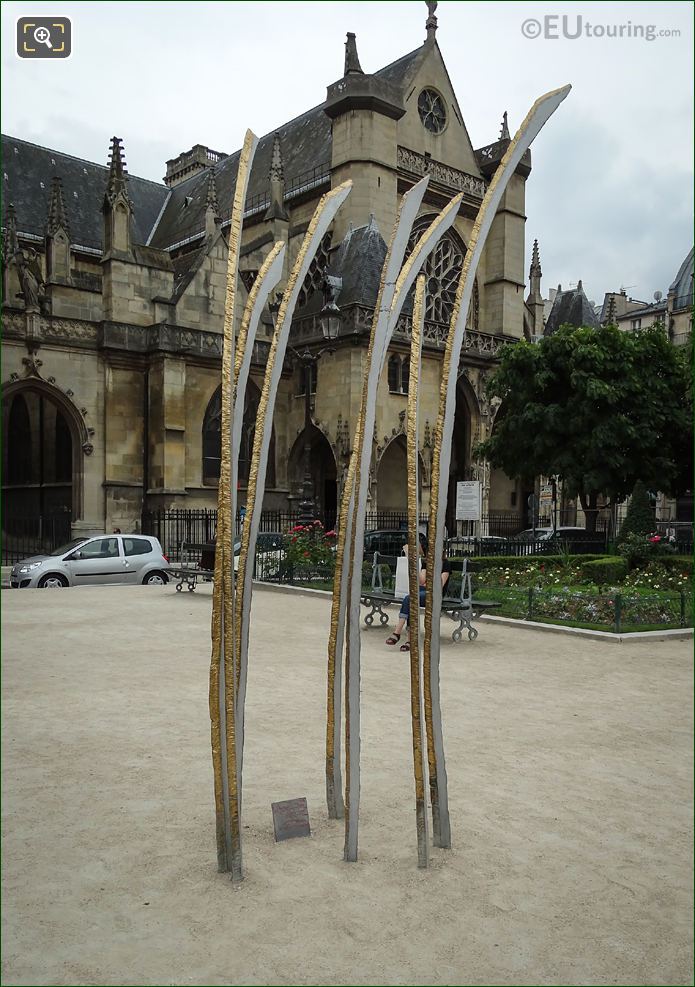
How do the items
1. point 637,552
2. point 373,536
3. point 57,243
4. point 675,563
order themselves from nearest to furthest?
point 675,563 < point 637,552 < point 373,536 < point 57,243

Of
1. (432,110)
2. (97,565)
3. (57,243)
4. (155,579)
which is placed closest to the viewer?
(97,565)

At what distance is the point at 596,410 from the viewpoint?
78.3 ft

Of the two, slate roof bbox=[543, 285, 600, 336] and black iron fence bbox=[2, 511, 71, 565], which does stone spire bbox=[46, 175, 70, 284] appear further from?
slate roof bbox=[543, 285, 600, 336]

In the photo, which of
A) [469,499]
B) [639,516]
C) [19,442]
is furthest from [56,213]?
[639,516]

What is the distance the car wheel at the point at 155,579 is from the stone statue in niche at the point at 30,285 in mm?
11712

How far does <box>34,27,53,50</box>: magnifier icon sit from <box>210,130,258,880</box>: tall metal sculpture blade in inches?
35.2

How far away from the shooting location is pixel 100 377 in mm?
26797

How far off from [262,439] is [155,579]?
47.6 feet

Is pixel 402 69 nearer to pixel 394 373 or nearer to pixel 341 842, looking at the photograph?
pixel 394 373

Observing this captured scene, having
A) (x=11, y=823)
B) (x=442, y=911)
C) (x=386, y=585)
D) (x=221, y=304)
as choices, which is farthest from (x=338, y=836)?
(x=221, y=304)

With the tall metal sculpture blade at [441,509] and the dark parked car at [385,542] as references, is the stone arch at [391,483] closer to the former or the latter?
the dark parked car at [385,542]

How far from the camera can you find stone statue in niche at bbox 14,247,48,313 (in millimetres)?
25438

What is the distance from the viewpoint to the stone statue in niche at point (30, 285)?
83.5 ft

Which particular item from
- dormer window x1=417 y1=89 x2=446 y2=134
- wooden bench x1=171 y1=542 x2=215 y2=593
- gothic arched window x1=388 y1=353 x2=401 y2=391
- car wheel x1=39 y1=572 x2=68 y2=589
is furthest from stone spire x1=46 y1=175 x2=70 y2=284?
dormer window x1=417 y1=89 x2=446 y2=134
